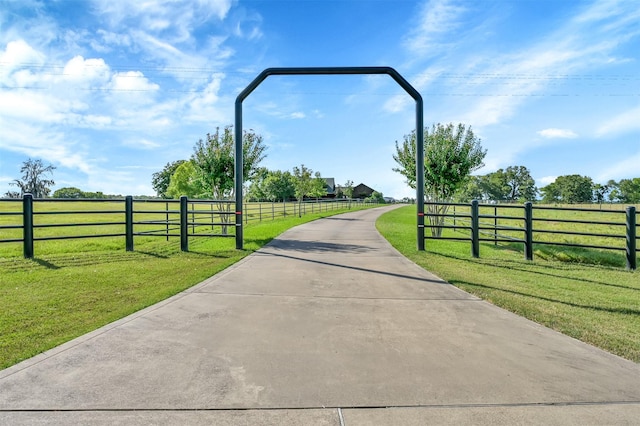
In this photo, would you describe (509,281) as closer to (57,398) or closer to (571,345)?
(571,345)

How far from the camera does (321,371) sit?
272cm

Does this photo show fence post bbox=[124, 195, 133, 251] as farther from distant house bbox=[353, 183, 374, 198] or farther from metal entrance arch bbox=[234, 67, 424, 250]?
distant house bbox=[353, 183, 374, 198]

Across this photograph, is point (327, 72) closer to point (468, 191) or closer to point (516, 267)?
→ point (516, 267)

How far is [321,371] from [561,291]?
4.99m

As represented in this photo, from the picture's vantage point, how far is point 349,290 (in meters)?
5.28

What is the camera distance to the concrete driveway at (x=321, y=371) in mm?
2217

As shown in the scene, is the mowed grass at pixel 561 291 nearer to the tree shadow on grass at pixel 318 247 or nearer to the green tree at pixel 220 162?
the tree shadow on grass at pixel 318 247

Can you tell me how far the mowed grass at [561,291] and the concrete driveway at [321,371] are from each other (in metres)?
0.40

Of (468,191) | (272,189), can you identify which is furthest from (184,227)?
(272,189)

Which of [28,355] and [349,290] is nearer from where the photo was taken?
[28,355]

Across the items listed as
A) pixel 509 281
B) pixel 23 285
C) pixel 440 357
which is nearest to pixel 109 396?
pixel 440 357

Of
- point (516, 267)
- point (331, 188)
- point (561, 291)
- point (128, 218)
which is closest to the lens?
point (561, 291)

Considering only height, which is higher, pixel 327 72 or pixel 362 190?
pixel 362 190

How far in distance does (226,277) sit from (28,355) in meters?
3.19
